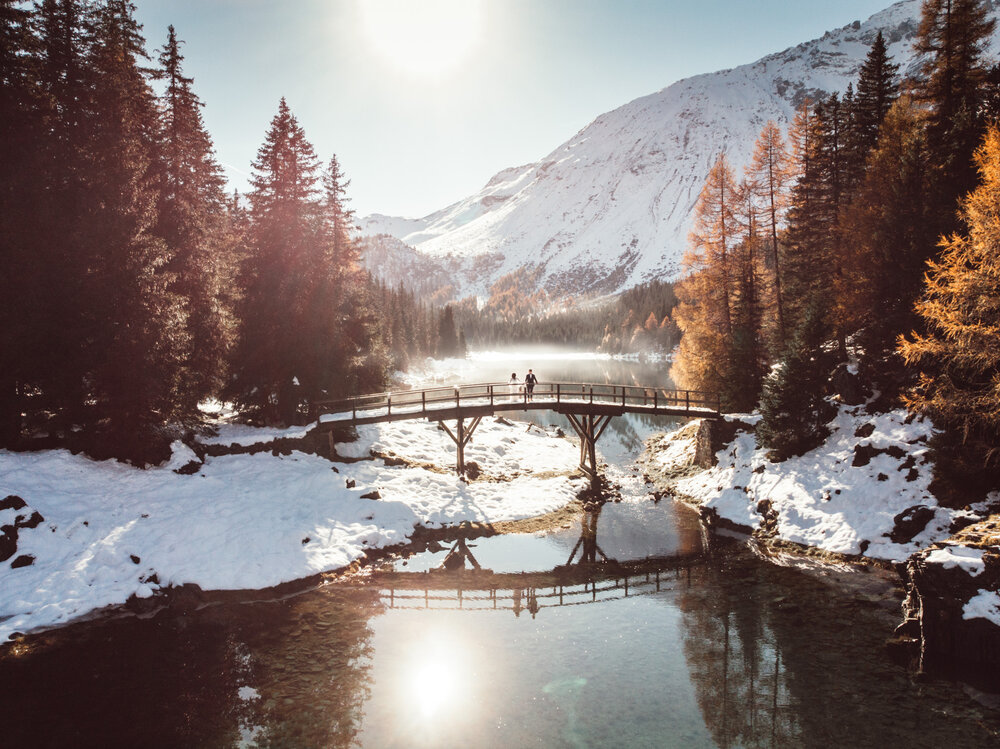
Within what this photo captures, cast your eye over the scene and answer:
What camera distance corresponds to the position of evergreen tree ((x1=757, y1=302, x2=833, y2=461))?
80.2 ft

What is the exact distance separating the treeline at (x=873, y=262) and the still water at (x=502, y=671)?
7946 mm

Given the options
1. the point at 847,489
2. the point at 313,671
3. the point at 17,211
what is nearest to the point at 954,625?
the point at 847,489

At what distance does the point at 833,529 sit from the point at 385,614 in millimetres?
16545

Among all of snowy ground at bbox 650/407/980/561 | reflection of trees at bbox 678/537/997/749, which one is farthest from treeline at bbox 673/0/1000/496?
reflection of trees at bbox 678/537/997/749

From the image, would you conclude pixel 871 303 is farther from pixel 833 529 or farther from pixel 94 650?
pixel 94 650

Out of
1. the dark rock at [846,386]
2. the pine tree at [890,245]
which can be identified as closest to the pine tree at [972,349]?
the pine tree at [890,245]

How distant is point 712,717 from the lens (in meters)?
11.3

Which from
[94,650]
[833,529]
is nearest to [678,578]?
[833,529]

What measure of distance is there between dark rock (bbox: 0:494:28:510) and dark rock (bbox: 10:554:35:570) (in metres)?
1.77

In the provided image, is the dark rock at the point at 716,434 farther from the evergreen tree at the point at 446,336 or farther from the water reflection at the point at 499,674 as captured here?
the evergreen tree at the point at 446,336

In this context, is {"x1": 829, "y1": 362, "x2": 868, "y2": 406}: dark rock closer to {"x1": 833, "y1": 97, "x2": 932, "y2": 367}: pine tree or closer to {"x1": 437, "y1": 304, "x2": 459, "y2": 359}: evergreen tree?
{"x1": 833, "y1": 97, "x2": 932, "y2": 367}: pine tree

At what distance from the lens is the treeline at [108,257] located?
18.1 meters

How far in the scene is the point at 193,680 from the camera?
12.5 metres

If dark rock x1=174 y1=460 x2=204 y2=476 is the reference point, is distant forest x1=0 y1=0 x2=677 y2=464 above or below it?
above
